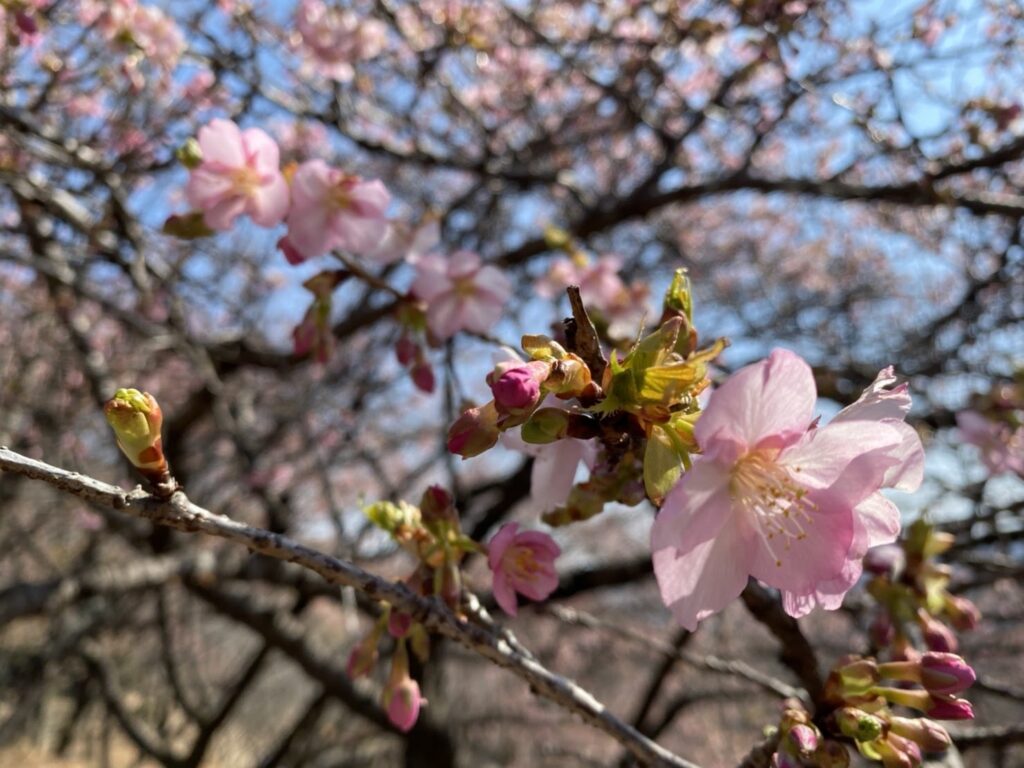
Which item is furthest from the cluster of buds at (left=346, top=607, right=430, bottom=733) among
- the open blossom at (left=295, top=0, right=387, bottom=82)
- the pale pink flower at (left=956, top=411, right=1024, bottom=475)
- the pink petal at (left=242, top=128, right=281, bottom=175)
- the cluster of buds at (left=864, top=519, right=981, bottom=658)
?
the open blossom at (left=295, top=0, right=387, bottom=82)

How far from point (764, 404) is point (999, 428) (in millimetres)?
1325

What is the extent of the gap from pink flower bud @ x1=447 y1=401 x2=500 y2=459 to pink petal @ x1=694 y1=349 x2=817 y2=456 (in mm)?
187

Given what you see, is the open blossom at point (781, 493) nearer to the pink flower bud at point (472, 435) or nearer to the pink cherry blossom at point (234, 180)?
the pink flower bud at point (472, 435)

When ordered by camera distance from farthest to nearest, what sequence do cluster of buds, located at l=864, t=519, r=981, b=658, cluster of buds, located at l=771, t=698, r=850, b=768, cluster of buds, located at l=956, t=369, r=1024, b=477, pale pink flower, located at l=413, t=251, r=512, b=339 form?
cluster of buds, located at l=956, t=369, r=1024, b=477
pale pink flower, located at l=413, t=251, r=512, b=339
cluster of buds, located at l=864, t=519, r=981, b=658
cluster of buds, located at l=771, t=698, r=850, b=768

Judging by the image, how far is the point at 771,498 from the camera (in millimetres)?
731

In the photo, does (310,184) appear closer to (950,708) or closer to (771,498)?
(771,498)

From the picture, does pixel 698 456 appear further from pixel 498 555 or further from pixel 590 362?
pixel 498 555

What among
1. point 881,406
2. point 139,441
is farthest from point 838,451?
point 139,441

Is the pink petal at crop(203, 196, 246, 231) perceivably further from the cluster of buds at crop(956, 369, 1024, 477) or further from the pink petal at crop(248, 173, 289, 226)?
the cluster of buds at crop(956, 369, 1024, 477)

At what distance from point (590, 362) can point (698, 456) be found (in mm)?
142

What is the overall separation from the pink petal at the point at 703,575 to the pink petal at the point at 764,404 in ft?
0.36

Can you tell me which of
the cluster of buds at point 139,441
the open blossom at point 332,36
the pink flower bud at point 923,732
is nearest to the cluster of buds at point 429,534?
the cluster of buds at point 139,441

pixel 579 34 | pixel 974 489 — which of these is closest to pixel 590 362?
pixel 974 489

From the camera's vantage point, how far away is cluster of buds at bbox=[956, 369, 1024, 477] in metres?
1.61
